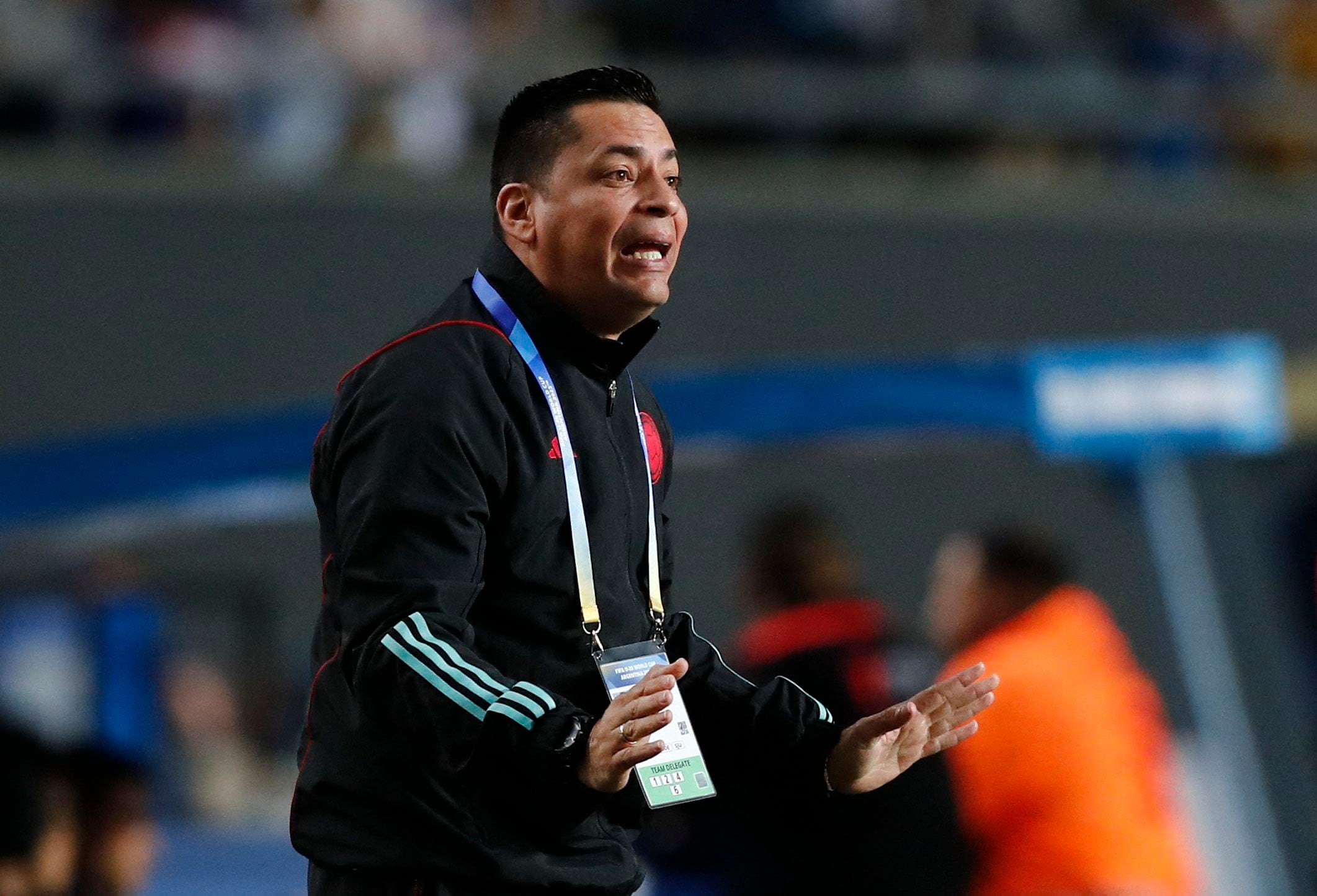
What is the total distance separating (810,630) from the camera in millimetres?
3980

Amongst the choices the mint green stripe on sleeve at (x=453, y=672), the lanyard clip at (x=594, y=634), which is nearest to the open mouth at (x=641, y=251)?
the lanyard clip at (x=594, y=634)

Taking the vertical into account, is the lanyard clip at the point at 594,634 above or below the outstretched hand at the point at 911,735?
above

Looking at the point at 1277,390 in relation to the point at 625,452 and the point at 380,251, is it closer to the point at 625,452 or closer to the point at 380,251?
the point at 625,452

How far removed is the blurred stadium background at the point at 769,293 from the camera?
17.7 feet

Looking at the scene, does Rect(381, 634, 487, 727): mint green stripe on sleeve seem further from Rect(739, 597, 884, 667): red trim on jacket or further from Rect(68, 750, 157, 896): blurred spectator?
Rect(68, 750, 157, 896): blurred spectator

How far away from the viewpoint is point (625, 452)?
7.35 feet

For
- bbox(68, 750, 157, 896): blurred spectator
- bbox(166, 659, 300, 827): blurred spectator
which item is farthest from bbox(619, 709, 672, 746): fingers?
bbox(166, 659, 300, 827): blurred spectator

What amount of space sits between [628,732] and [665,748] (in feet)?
0.53

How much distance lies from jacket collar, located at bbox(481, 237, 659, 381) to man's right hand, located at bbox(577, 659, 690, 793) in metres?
0.45

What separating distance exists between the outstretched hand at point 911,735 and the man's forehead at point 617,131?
703 mm

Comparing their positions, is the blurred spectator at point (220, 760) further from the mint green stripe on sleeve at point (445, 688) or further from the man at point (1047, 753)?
the mint green stripe on sleeve at point (445, 688)

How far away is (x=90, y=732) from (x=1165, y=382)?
12.3 ft

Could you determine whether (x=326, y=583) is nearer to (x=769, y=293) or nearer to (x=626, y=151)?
(x=626, y=151)

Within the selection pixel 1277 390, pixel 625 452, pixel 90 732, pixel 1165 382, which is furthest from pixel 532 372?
pixel 90 732
